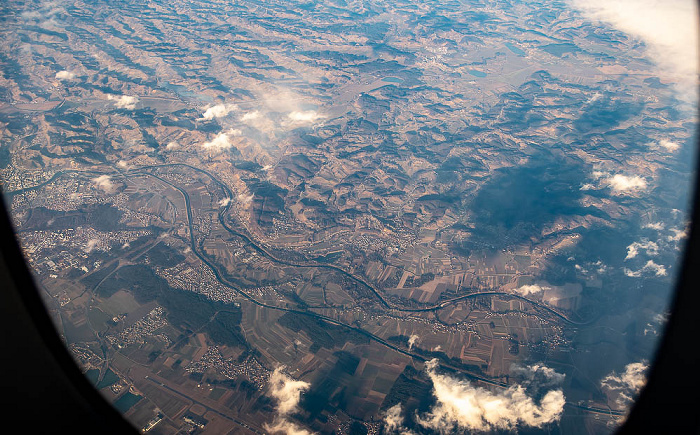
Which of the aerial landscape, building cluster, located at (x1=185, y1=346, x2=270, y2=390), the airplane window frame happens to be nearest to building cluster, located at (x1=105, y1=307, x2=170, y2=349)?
the aerial landscape

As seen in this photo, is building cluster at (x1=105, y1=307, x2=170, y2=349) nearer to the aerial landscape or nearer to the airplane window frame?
the aerial landscape

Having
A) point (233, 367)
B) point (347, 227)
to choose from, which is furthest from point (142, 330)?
point (347, 227)

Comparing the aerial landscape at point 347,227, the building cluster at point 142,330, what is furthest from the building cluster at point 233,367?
the building cluster at point 142,330

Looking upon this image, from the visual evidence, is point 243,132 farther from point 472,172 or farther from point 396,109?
point 472,172

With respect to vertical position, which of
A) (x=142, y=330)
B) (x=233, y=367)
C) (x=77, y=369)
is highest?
(x=77, y=369)

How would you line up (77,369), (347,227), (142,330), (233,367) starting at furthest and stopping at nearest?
(347,227) < (142,330) < (233,367) < (77,369)

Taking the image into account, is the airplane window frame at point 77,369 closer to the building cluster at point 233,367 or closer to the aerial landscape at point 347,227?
the aerial landscape at point 347,227

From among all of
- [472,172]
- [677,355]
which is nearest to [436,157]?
[472,172]

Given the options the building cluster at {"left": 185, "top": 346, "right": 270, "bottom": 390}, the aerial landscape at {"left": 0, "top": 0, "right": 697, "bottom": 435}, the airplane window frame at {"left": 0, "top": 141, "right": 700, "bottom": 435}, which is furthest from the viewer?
→ the building cluster at {"left": 185, "top": 346, "right": 270, "bottom": 390}

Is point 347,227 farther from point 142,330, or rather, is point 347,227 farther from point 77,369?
point 77,369
